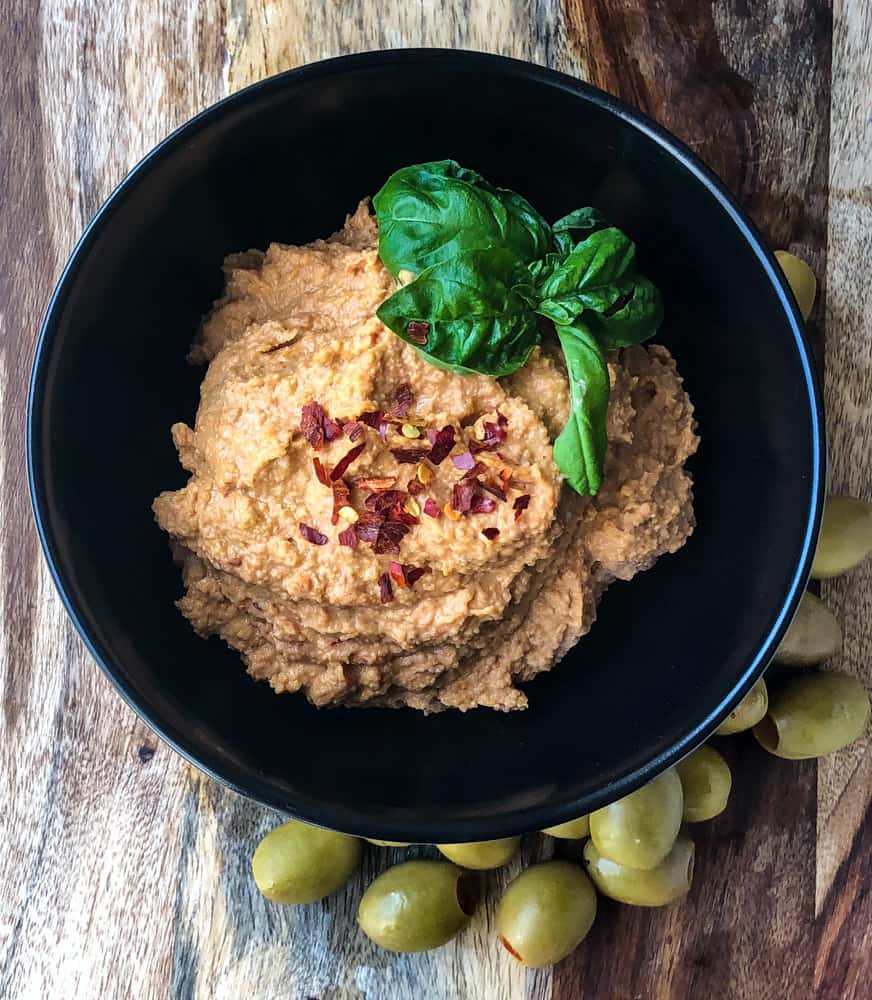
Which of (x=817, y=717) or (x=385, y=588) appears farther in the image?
(x=817, y=717)

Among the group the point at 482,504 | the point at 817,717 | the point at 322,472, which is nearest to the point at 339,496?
the point at 322,472

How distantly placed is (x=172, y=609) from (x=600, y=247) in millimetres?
1127

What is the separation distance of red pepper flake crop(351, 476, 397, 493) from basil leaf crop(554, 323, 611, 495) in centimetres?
31

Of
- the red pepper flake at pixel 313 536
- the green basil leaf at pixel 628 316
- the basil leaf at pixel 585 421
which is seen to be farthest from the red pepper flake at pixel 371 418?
the green basil leaf at pixel 628 316

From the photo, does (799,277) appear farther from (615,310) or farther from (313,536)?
(313,536)

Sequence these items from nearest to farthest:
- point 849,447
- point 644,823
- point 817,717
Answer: point 644,823 < point 817,717 < point 849,447

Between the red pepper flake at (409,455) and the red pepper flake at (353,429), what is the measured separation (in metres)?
0.08

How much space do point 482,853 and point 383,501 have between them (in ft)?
3.15

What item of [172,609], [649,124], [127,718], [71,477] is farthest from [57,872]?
[649,124]

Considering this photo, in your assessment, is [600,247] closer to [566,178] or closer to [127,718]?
[566,178]

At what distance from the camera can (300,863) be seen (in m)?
2.32

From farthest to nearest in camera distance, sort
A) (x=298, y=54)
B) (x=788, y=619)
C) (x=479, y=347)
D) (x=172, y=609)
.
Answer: (x=298, y=54) < (x=172, y=609) < (x=788, y=619) < (x=479, y=347)

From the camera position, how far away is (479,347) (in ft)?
5.98

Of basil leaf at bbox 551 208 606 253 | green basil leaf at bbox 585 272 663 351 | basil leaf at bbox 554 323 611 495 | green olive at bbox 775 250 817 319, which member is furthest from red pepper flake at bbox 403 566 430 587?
green olive at bbox 775 250 817 319
